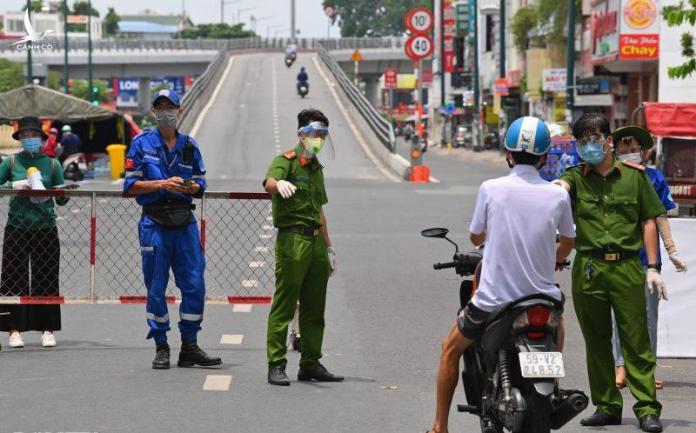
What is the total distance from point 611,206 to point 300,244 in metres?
2.25

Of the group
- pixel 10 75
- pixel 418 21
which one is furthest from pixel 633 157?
pixel 10 75

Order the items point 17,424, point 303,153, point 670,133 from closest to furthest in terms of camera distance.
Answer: point 17,424
point 303,153
point 670,133

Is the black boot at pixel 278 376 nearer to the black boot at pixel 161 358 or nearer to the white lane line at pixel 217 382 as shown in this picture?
the white lane line at pixel 217 382

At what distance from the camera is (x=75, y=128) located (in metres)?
45.9

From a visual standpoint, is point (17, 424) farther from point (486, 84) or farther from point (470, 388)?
point (486, 84)

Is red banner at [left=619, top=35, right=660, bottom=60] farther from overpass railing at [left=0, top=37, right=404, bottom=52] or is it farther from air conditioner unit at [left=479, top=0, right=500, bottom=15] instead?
overpass railing at [left=0, top=37, right=404, bottom=52]

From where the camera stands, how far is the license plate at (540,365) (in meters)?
7.12

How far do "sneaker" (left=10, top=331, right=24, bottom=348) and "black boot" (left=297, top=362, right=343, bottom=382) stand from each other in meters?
2.50

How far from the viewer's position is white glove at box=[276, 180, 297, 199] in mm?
9859

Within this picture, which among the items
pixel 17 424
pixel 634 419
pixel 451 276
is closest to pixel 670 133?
pixel 451 276

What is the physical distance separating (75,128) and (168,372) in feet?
119

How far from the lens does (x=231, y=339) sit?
12.3 metres

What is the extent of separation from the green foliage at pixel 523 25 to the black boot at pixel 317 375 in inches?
2276

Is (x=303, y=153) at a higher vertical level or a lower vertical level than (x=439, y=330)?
higher
